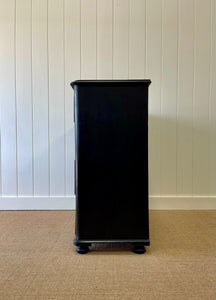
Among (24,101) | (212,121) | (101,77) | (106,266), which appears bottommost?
(106,266)

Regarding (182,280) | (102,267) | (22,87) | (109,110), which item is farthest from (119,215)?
(22,87)

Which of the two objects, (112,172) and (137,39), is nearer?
(112,172)

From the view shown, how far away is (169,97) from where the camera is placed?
64.2 inches

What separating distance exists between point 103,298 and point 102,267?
0.18m

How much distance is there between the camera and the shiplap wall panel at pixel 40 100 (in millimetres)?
1609

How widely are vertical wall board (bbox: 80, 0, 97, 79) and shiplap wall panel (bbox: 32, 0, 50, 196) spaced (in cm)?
25

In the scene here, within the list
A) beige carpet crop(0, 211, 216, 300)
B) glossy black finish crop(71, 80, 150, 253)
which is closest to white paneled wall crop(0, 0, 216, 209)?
beige carpet crop(0, 211, 216, 300)

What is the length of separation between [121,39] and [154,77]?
0.33 metres

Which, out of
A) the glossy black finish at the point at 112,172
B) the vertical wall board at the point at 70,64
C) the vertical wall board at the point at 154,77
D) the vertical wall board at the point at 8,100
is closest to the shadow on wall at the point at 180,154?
the vertical wall board at the point at 154,77

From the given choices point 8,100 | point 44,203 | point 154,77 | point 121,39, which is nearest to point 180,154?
point 154,77

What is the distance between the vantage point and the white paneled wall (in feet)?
5.26

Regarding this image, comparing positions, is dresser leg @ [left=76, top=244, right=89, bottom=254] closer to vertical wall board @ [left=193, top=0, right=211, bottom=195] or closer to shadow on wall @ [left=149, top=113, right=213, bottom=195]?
shadow on wall @ [left=149, top=113, right=213, bottom=195]

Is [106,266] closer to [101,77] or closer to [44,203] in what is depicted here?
[44,203]

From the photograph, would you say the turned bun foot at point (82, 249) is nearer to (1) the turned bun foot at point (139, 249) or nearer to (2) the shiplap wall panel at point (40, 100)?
(1) the turned bun foot at point (139, 249)
